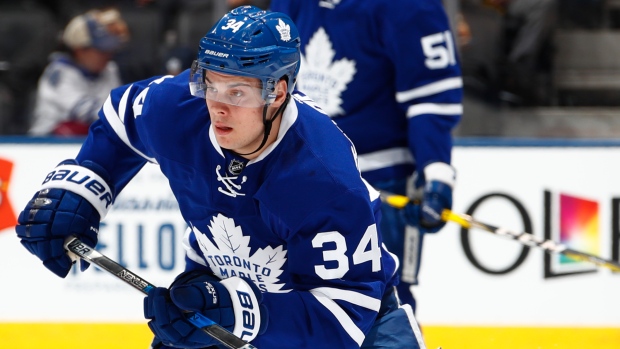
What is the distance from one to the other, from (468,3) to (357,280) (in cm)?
248

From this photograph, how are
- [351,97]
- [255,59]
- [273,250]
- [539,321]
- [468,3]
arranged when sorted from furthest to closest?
[468,3] → [539,321] → [351,97] → [273,250] → [255,59]

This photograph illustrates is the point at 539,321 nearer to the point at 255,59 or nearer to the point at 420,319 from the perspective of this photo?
the point at 420,319

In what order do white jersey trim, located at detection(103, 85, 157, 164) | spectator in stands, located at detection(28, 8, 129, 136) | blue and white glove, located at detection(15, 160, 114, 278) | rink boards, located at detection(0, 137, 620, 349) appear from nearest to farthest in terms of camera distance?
blue and white glove, located at detection(15, 160, 114, 278) < white jersey trim, located at detection(103, 85, 157, 164) < rink boards, located at detection(0, 137, 620, 349) < spectator in stands, located at detection(28, 8, 129, 136)

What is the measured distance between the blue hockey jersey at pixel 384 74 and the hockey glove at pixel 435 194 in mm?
31

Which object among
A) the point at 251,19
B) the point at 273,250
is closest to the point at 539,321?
the point at 273,250

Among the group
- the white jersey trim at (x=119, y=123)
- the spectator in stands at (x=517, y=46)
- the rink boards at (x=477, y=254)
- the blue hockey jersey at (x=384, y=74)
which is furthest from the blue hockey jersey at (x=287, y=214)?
the spectator in stands at (x=517, y=46)

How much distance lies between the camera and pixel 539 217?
12.8ft

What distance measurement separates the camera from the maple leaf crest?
287 centimetres

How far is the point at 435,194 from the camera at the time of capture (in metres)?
2.95

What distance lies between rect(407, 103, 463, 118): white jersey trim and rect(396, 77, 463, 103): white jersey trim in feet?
0.09

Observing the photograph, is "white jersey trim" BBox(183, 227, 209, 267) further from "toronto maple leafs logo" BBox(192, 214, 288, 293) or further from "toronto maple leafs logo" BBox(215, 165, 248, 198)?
"toronto maple leafs logo" BBox(215, 165, 248, 198)

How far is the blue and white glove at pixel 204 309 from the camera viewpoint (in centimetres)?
185

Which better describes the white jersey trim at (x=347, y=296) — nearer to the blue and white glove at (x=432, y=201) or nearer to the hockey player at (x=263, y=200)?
the hockey player at (x=263, y=200)

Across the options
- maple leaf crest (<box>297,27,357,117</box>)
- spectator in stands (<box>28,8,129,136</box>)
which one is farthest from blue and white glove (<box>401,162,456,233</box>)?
spectator in stands (<box>28,8,129,136</box>)
